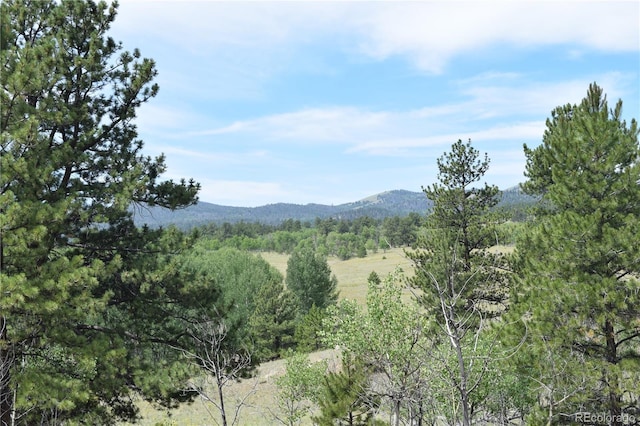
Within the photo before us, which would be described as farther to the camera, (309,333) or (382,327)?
(309,333)

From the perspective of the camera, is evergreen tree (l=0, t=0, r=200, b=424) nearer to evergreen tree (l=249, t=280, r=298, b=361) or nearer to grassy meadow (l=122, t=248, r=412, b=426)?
grassy meadow (l=122, t=248, r=412, b=426)

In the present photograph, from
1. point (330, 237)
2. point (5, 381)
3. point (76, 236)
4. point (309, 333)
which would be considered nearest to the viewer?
point (5, 381)

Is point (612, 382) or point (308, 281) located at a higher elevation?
point (612, 382)

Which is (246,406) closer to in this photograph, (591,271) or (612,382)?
(612,382)

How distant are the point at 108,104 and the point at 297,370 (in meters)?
14.1

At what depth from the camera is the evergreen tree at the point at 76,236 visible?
9.30 metres

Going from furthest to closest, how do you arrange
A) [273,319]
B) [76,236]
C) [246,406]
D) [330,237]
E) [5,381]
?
[330,237] → [273,319] → [246,406] → [76,236] → [5,381]

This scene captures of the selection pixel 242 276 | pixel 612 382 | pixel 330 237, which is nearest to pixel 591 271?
pixel 612 382

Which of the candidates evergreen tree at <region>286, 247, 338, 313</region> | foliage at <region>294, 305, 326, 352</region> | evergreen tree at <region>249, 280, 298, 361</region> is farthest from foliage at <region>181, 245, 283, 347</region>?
foliage at <region>294, 305, 326, 352</region>

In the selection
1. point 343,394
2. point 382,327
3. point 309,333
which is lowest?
point 309,333

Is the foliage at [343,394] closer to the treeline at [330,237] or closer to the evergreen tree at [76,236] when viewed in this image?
the evergreen tree at [76,236]

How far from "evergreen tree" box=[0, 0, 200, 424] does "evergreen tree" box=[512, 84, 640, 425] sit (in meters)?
9.47

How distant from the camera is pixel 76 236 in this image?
37.7ft

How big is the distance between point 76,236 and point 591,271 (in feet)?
45.6
